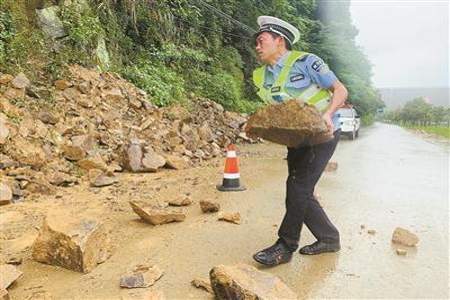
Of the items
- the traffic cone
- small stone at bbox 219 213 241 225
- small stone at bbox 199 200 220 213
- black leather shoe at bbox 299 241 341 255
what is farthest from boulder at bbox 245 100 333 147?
the traffic cone

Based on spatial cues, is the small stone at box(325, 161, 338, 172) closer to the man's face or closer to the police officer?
the police officer

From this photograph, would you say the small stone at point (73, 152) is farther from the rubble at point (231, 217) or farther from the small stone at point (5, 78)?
the rubble at point (231, 217)

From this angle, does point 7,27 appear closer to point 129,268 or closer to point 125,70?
point 125,70

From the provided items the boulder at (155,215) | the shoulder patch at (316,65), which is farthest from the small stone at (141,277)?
the shoulder patch at (316,65)

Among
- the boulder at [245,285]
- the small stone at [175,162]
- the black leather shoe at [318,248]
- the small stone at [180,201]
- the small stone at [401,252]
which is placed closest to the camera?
the boulder at [245,285]

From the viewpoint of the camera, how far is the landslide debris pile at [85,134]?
5.80 m

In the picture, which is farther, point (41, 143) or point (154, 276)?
point (41, 143)

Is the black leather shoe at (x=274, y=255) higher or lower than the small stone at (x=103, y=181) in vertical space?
lower

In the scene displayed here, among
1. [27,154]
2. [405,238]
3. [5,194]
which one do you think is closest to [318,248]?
[405,238]

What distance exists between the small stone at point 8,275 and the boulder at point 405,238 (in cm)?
322

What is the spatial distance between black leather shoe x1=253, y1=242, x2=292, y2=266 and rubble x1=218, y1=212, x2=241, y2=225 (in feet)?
3.47

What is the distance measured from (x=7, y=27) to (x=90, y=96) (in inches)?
74.3

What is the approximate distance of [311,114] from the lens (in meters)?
3.11

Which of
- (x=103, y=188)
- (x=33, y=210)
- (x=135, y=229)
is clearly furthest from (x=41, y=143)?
(x=135, y=229)
